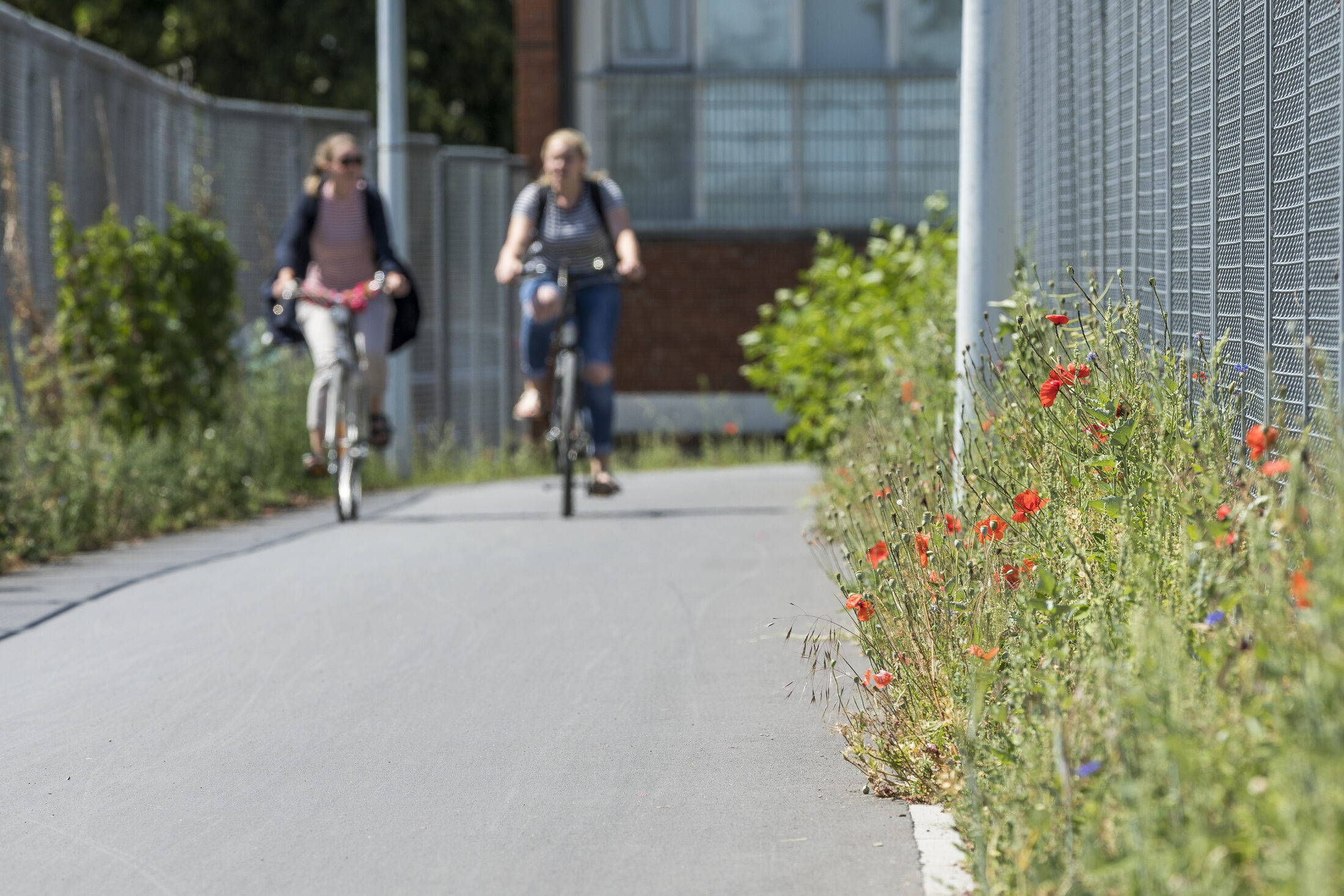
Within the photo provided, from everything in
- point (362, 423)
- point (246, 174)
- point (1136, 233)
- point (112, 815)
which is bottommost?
point (112, 815)

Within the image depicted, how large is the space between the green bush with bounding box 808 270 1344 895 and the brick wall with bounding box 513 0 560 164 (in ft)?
37.6

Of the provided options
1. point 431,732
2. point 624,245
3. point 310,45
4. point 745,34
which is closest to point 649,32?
point 745,34

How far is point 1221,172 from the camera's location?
485 centimetres

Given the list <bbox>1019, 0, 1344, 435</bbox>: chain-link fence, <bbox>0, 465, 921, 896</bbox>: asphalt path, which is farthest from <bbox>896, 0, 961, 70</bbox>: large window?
<bbox>1019, 0, 1344, 435</bbox>: chain-link fence

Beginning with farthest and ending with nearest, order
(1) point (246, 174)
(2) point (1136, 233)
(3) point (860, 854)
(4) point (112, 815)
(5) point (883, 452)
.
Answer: (1) point (246, 174) → (5) point (883, 452) → (2) point (1136, 233) → (4) point (112, 815) → (3) point (860, 854)

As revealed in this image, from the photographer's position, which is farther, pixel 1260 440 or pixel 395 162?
pixel 395 162

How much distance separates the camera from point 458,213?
52.6ft

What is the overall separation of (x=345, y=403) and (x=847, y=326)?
2.86 metres

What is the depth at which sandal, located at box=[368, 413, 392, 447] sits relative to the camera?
10.6 metres

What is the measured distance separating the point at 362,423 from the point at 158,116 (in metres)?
3.32

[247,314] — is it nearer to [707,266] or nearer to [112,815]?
[707,266]

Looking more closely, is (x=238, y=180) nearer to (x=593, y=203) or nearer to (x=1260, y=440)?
(x=593, y=203)

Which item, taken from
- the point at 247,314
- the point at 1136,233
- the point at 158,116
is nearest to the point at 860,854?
the point at 1136,233

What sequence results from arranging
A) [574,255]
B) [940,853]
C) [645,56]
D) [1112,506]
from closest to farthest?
[940,853], [1112,506], [574,255], [645,56]
